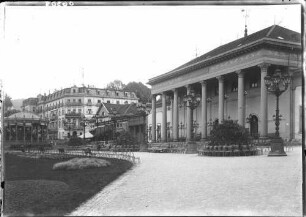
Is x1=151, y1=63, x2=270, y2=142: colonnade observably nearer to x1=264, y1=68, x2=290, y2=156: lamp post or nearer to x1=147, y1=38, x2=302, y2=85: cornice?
x1=147, y1=38, x2=302, y2=85: cornice

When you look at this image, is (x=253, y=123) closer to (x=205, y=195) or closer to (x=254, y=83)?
(x=254, y=83)

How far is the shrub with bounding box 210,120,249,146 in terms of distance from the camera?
2411cm

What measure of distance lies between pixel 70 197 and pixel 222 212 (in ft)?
13.5

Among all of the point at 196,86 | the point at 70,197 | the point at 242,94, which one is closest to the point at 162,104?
the point at 196,86

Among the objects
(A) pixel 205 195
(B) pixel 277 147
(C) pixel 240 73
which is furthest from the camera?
(C) pixel 240 73

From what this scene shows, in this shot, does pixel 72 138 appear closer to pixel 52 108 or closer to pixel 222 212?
pixel 52 108

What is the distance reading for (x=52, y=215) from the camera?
8609mm

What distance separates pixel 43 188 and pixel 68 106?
4.43 meters

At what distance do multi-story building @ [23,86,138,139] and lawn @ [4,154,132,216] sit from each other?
67.6 inches

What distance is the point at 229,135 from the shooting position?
960 inches

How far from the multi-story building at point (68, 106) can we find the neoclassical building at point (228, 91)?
10030 millimetres

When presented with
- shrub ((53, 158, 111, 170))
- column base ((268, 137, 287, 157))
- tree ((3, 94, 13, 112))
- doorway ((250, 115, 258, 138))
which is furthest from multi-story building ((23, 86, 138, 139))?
doorway ((250, 115, 258, 138))

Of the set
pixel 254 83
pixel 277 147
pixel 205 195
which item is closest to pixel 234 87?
pixel 254 83

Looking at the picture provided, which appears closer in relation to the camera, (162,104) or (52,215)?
(52,215)
